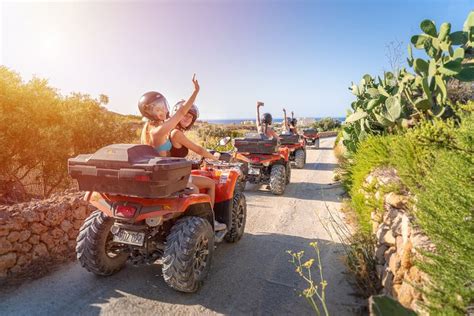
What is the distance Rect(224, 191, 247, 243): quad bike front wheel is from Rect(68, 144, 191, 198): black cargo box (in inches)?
69.8

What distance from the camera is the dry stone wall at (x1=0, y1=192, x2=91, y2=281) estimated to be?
128 inches

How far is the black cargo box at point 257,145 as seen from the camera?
7430 millimetres

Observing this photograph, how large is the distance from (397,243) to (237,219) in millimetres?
2192

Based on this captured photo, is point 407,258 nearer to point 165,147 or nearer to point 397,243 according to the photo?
point 397,243

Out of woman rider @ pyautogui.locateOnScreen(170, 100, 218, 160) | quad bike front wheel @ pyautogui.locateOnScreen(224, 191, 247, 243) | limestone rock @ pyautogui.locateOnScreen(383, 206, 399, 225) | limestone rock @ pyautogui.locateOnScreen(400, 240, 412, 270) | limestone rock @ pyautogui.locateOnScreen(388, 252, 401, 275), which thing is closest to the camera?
limestone rock @ pyautogui.locateOnScreen(400, 240, 412, 270)

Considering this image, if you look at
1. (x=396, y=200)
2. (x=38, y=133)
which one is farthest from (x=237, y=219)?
(x=38, y=133)

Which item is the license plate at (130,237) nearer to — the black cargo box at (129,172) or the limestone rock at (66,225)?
the black cargo box at (129,172)

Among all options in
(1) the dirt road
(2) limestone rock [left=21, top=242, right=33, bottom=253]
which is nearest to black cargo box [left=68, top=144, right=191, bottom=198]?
(1) the dirt road

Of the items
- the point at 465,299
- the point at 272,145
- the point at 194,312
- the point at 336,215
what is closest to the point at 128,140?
the point at 272,145

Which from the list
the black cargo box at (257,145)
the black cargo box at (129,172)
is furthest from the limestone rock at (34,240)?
the black cargo box at (257,145)

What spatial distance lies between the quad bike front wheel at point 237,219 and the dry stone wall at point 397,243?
1.89m

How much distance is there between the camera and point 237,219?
4.40 meters

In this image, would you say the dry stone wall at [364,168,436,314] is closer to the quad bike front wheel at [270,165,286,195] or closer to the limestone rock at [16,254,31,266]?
the quad bike front wheel at [270,165,286,195]

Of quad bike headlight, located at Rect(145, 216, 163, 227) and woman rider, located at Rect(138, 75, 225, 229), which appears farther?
woman rider, located at Rect(138, 75, 225, 229)
